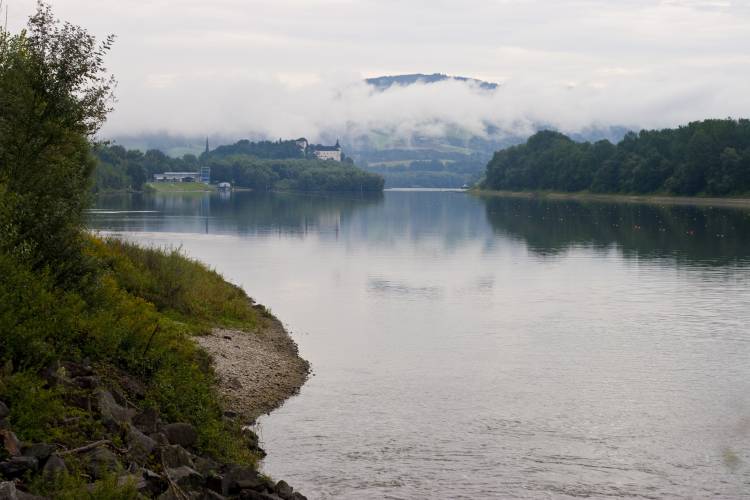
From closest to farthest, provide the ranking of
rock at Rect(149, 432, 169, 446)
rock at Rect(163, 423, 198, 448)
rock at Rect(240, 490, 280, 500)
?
1. rock at Rect(240, 490, 280, 500)
2. rock at Rect(149, 432, 169, 446)
3. rock at Rect(163, 423, 198, 448)

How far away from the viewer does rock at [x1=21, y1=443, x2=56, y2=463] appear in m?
18.1

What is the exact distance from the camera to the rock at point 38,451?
18094mm

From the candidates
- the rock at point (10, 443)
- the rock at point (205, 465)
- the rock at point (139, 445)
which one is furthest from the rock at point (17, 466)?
the rock at point (205, 465)

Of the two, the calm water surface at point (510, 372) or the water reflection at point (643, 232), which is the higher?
the water reflection at point (643, 232)

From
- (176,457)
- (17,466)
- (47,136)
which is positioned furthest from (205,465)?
(47,136)

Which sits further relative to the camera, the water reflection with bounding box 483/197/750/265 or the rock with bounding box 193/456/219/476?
the water reflection with bounding box 483/197/750/265

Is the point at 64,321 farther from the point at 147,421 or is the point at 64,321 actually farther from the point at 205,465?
the point at 205,465

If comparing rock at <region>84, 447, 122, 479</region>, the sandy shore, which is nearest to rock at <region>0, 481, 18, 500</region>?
rock at <region>84, 447, 122, 479</region>

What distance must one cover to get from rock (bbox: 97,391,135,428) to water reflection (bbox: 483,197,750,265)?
6905 cm

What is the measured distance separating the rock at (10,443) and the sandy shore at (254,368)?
44.0ft

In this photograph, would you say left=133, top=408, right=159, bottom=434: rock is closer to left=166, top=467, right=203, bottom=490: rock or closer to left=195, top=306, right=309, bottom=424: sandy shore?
left=166, top=467, right=203, bottom=490: rock

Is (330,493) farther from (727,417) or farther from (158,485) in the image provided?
(727,417)

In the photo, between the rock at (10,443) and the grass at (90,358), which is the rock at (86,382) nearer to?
the grass at (90,358)

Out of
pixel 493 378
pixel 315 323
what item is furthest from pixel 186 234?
pixel 493 378
